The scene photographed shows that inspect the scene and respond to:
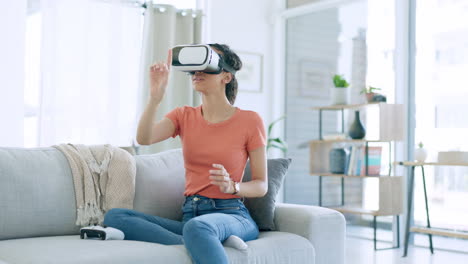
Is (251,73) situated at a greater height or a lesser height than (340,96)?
greater

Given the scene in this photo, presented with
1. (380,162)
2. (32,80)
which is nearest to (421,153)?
(380,162)

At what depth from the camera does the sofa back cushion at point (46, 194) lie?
215 cm

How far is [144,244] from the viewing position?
202 centimetres

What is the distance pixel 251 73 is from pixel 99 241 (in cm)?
357

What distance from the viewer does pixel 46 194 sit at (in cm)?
223

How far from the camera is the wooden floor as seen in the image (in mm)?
3807

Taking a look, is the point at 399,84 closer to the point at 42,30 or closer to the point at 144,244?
the point at 42,30

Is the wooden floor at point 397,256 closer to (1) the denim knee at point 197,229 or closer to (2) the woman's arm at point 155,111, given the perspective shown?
(2) the woman's arm at point 155,111

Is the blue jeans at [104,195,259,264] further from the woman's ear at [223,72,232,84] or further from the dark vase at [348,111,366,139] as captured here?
the dark vase at [348,111,366,139]

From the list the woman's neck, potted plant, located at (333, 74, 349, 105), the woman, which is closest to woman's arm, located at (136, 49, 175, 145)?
the woman

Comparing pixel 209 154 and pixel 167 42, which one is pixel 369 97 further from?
pixel 209 154

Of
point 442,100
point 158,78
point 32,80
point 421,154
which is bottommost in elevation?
point 421,154

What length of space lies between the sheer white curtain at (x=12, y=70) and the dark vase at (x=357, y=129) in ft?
8.11

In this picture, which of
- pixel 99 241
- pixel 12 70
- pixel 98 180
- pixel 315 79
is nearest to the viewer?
pixel 99 241
